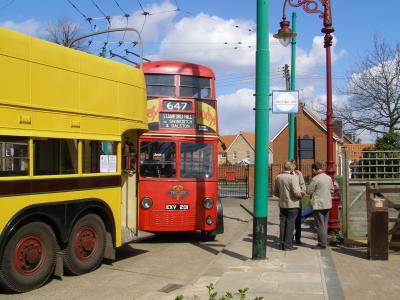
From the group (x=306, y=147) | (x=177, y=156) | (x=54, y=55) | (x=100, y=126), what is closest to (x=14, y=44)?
(x=54, y=55)

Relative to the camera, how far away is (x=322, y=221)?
Result: 10.8 metres

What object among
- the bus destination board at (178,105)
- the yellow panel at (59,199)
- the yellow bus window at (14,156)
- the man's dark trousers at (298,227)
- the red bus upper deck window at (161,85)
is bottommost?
the man's dark trousers at (298,227)

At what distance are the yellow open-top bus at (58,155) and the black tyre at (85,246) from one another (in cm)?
2

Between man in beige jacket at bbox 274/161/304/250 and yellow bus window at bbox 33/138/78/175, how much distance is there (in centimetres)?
429

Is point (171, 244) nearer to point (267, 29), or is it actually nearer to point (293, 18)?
point (267, 29)

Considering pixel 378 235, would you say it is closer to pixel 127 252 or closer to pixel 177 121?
pixel 127 252

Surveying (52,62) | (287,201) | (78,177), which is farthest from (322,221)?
(52,62)

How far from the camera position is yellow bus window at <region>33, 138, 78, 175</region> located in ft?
24.6

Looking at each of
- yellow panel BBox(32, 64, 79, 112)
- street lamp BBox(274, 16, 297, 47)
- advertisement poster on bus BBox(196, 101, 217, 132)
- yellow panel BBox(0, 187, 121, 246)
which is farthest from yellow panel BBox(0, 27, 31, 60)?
street lamp BBox(274, 16, 297, 47)

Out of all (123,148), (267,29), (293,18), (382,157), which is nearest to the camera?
(267,29)

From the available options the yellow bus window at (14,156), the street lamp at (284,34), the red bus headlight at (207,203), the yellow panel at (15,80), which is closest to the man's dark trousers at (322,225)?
the red bus headlight at (207,203)

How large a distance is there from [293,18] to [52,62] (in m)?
13.9

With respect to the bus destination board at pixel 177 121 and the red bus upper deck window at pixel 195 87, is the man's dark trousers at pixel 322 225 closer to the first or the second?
the bus destination board at pixel 177 121

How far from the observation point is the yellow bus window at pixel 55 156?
750cm
